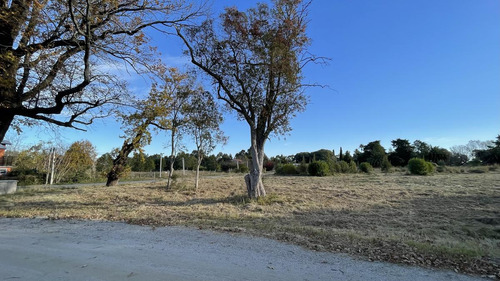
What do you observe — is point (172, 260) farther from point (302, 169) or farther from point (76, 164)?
point (76, 164)

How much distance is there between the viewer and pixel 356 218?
7984 mm

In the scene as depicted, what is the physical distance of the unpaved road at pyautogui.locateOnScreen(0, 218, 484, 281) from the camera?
11.1ft

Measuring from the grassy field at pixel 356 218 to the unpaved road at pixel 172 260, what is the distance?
1.92 ft

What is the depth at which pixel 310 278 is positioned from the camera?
3352 millimetres

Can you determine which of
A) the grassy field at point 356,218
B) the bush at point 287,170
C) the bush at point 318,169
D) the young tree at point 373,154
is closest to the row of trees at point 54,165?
the grassy field at point 356,218

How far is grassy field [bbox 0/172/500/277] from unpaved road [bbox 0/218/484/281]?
1.92 feet

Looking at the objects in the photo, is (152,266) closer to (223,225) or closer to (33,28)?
(223,225)

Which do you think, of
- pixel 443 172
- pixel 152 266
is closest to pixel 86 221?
pixel 152 266

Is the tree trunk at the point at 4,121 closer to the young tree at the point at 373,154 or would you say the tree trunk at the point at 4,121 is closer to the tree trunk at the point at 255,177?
the tree trunk at the point at 255,177

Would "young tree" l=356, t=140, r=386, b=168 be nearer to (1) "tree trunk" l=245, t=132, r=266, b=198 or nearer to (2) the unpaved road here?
A: (1) "tree trunk" l=245, t=132, r=266, b=198

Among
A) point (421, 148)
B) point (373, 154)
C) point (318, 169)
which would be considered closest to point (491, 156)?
point (421, 148)

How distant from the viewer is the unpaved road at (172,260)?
339 centimetres

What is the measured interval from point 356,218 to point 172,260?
5926 millimetres

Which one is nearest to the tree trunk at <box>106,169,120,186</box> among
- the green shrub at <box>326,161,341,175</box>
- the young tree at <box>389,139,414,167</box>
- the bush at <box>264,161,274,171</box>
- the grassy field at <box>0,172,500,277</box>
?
the grassy field at <box>0,172,500,277</box>
